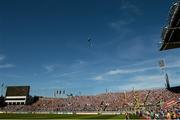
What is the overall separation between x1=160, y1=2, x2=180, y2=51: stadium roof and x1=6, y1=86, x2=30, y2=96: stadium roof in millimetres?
90086

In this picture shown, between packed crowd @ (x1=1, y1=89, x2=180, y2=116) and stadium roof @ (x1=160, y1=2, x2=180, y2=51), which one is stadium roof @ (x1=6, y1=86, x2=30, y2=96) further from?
stadium roof @ (x1=160, y1=2, x2=180, y2=51)

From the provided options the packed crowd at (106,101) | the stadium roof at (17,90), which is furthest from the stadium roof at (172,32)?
the stadium roof at (17,90)

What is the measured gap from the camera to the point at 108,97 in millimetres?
101438

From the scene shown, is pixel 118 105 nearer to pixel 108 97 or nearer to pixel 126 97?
pixel 126 97

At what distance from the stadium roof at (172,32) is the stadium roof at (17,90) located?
90.1 metres

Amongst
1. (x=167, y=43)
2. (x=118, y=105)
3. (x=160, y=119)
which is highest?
(x=167, y=43)

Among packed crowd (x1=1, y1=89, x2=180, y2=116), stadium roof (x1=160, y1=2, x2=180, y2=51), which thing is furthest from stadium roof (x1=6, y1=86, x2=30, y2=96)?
stadium roof (x1=160, y1=2, x2=180, y2=51)

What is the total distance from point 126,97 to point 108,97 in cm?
952

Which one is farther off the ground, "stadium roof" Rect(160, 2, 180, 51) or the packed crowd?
"stadium roof" Rect(160, 2, 180, 51)

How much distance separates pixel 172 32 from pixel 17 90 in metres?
100

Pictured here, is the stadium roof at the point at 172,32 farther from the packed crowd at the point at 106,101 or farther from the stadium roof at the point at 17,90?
the stadium roof at the point at 17,90

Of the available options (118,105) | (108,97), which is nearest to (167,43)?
(118,105)

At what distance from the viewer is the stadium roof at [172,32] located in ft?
124

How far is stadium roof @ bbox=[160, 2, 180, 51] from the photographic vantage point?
124 ft
